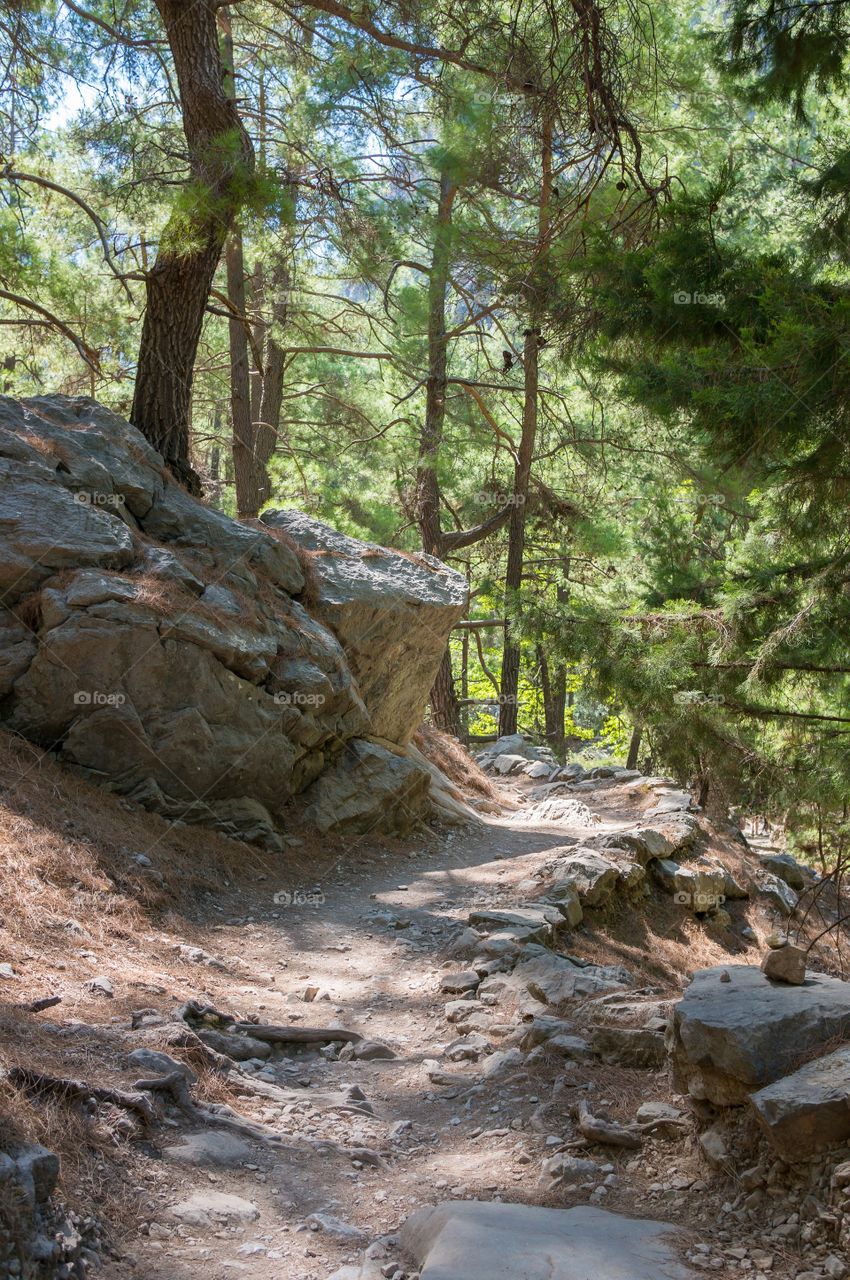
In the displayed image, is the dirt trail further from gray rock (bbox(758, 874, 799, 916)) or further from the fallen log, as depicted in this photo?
gray rock (bbox(758, 874, 799, 916))

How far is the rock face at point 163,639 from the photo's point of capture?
6.89 m

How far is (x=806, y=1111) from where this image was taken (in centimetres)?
284

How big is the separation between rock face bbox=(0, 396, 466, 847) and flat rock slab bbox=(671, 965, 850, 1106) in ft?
15.1

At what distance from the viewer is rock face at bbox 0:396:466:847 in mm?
6887

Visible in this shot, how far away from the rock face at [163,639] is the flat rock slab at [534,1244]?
4775mm

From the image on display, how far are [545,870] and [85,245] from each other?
8.73m

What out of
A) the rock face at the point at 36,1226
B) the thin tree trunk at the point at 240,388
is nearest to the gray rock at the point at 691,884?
the thin tree trunk at the point at 240,388

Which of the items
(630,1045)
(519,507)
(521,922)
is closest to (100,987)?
(630,1045)

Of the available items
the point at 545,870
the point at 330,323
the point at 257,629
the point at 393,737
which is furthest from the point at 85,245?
the point at 545,870

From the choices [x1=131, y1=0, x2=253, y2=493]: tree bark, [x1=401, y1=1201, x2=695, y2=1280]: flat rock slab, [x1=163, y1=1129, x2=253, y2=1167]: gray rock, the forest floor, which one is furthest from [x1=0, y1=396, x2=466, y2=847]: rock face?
[x1=401, y1=1201, x2=695, y2=1280]: flat rock slab

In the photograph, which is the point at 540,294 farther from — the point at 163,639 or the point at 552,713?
the point at 552,713

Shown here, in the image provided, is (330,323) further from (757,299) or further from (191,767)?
(757,299)

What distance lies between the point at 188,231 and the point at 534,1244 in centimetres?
744

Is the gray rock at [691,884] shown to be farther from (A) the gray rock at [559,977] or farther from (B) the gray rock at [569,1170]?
(B) the gray rock at [569,1170]
